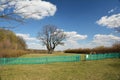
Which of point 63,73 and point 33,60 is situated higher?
point 33,60

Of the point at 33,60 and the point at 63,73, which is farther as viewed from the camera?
the point at 33,60

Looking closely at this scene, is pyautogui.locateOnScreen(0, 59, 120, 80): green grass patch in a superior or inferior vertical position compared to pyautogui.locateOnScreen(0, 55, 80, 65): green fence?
inferior

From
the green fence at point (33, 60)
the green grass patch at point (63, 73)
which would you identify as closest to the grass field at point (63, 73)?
the green grass patch at point (63, 73)

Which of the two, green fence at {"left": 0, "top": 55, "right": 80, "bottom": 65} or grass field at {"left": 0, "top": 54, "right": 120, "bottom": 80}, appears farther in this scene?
green fence at {"left": 0, "top": 55, "right": 80, "bottom": 65}

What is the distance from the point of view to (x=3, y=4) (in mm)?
2998

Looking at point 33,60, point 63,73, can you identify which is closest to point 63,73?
point 63,73

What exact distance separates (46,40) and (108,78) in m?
50.4

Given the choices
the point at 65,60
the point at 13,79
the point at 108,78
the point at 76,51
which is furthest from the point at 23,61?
the point at 76,51

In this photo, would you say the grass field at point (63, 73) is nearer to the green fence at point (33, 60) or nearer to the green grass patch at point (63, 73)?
the green grass patch at point (63, 73)

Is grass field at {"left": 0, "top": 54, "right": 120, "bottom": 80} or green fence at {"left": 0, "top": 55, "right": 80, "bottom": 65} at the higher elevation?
green fence at {"left": 0, "top": 55, "right": 80, "bottom": 65}

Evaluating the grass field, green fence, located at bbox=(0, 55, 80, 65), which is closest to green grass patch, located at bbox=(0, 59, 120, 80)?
the grass field

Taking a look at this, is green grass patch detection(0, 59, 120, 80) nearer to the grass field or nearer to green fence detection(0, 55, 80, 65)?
the grass field

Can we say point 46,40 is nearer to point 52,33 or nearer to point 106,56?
point 52,33

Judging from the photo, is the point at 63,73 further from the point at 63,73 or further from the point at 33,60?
the point at 33,60
